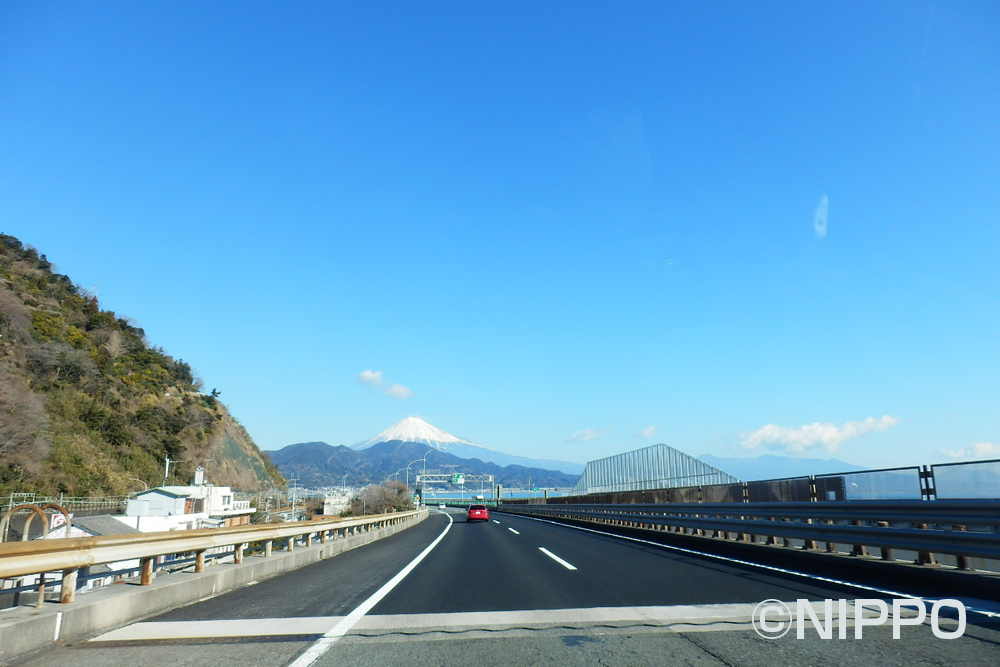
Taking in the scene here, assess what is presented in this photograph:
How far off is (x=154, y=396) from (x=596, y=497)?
228 ft

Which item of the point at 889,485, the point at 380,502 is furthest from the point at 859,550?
the point at 380,502

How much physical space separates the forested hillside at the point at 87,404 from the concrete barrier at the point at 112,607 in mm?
48860

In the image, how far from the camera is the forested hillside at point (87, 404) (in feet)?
176

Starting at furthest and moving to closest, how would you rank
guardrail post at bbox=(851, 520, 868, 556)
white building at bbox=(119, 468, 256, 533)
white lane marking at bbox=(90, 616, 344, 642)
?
white building at bbox=(119, 468, 256, 533)
guardrail post at bbox=(851, 520, 868, 556)
white lane marking at bbox=(90, 616, 344, 642)

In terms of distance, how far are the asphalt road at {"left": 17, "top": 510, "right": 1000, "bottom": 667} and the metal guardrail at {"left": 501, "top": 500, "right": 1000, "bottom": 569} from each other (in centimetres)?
149

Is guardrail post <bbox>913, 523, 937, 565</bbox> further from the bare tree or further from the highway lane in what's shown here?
the bare tree

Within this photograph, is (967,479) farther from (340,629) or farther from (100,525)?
(100,525)

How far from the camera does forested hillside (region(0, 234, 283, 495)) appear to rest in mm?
53781

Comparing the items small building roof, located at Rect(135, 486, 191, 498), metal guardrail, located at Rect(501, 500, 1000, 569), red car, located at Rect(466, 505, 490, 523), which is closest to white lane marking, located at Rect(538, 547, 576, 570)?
Result: metal guardrail, located at Rect(501, 500, 1000, 569)

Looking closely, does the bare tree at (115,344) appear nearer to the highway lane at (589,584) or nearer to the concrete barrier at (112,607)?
the highway lane at (589,584)

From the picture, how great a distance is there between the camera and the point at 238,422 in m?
115

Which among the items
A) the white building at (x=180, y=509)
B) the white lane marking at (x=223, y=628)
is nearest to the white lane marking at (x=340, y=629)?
the white lane marking at (x=223, y=628)

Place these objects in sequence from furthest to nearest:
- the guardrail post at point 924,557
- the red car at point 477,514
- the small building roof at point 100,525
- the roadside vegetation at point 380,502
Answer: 1. the roadside vegetation at point 380,502
2. the red car at point 477,514
3. the small building roof at point 100,525
4. the guardrail post at point 924,557

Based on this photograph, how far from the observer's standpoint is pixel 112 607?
670 cm
